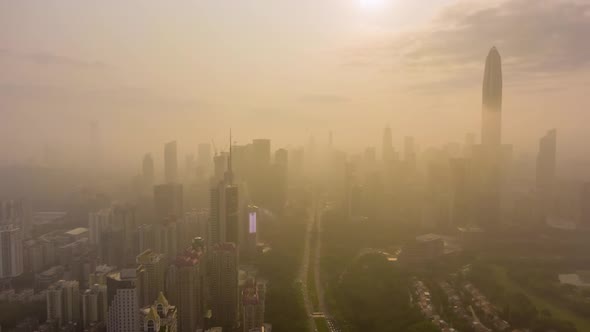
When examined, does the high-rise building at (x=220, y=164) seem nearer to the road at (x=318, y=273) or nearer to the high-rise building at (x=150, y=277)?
the road at (x=318, y=273)

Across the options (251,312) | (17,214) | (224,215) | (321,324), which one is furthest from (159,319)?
(17,214)

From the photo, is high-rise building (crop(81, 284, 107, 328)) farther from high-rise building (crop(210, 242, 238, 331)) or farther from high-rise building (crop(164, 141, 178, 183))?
high-rise building (crop(164, 141, 178, 183))

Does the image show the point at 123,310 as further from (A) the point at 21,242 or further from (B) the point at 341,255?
(B) the point at 341,255

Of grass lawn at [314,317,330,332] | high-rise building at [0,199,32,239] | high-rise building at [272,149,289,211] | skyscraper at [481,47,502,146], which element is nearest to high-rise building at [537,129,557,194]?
skyscraper at [481,47,502,146]

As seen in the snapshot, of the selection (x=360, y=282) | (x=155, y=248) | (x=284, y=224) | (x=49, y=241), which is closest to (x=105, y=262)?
(x=155, y=248)

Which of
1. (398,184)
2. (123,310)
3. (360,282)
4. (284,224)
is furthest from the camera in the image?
(398,184)

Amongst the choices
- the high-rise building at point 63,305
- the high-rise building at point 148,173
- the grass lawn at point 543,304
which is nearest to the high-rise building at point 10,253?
the high-rise building at point 63,305

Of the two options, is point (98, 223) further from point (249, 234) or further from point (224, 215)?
point (249, 234)
